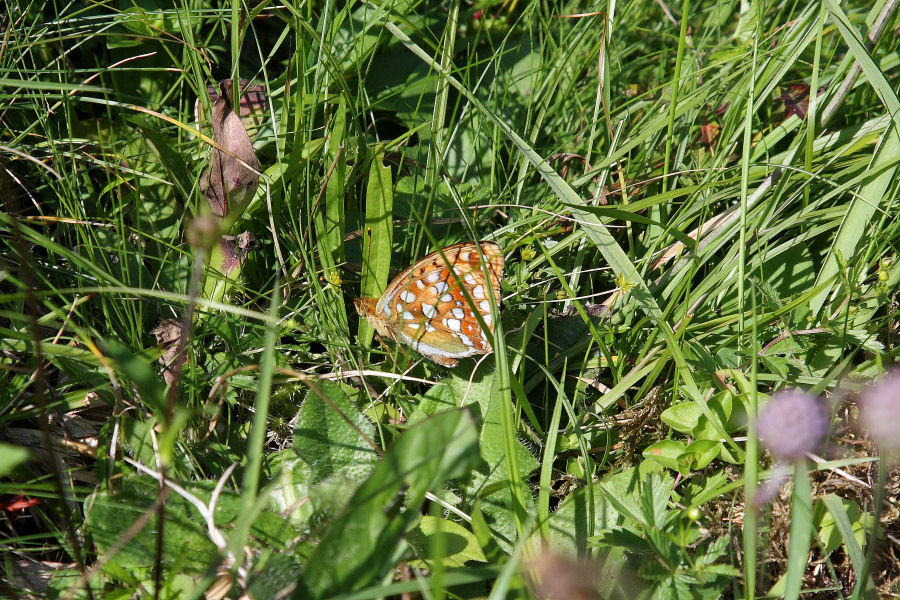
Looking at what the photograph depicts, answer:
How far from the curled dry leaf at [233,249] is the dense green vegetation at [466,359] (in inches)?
0.4

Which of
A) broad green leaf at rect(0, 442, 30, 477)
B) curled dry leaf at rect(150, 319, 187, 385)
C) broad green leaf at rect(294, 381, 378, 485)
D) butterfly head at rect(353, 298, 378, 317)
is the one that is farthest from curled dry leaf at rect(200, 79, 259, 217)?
broad green leaf at rect(0, 442, 30, 477)

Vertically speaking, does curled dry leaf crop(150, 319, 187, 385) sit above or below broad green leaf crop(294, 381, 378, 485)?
above

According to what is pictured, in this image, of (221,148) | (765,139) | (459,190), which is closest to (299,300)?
(221,148)

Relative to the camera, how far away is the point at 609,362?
2.10m

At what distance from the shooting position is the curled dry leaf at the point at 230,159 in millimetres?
2127

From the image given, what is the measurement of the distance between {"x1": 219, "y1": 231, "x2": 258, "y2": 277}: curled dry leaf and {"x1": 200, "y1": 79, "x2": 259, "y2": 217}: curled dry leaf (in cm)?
10

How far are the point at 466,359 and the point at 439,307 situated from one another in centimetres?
25

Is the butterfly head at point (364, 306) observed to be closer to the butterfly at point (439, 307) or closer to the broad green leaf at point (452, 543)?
the butterfly at point (439, 307)

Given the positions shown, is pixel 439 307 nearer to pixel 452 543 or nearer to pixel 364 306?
pixel 364 306

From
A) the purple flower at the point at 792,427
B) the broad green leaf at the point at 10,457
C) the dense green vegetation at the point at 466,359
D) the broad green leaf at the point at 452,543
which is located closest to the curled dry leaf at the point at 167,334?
the dense green vegetation at the point at 466,359

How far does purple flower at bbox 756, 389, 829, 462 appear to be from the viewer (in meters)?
1.39

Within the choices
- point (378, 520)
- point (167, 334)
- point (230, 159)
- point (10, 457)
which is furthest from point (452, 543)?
point (230, 159)

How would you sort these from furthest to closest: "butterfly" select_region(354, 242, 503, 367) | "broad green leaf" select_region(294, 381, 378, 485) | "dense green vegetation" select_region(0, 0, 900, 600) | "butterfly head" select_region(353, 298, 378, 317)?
1. "butterfly head" select_region(353, 298, 378, 317)
2. "butterfly" select_region(354, 242, 503, 367)
3. "broad green leaf" select_region(294, 381, 378, 485)
4. "dense green vegetation" select_region(0, 0, 900, 600)

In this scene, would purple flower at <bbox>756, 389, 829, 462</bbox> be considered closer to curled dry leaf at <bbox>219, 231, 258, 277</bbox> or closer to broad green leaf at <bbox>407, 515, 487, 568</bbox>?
broad green leaf at <bbox>407, 515, 487, 568</bbox>
